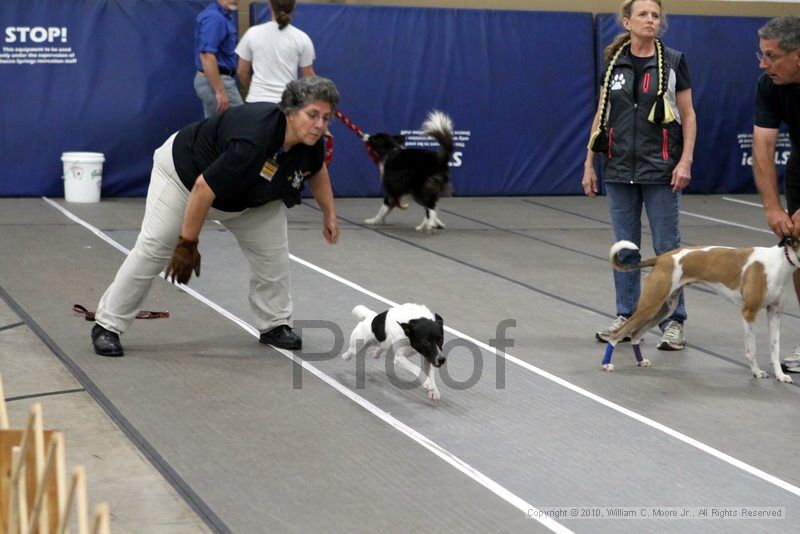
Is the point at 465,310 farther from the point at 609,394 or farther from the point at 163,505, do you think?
the point at 163,505

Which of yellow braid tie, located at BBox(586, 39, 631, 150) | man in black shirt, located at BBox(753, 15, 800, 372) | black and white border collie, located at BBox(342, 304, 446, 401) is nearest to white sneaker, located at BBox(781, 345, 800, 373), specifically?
man in black shirt, located at BBox(753, 15, 800, 372)

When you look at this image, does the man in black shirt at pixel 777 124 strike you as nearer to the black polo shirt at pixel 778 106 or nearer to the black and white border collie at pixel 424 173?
the black polo shirt at pixel 778 106

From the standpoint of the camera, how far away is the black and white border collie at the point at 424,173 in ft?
30.5

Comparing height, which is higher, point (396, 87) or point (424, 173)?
point (396, 87)

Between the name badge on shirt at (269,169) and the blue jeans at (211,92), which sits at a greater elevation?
the blue jeans at (211,92)

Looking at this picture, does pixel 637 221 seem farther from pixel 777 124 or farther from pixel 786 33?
pixel 786 33

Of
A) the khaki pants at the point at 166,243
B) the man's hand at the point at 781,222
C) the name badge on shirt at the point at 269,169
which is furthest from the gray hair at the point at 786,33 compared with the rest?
the khaki pants at the point at 166,243

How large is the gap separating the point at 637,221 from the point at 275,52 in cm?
412

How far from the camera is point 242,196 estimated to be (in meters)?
5.20

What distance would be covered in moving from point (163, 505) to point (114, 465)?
1.32 feet

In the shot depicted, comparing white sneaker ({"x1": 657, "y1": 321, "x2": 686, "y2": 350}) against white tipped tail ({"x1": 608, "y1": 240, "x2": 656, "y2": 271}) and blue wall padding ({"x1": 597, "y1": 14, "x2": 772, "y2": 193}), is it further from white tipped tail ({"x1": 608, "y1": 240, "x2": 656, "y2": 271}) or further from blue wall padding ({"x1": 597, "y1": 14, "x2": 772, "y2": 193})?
blue wall padding ({"x1": 597, "y1": 14, "x2": 772, "y2": 193})

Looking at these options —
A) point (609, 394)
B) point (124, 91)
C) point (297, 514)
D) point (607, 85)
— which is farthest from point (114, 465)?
point (124, 91)

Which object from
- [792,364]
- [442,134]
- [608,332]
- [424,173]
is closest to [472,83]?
[442,134]

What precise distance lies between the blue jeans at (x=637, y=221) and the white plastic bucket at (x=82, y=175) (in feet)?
18.3
